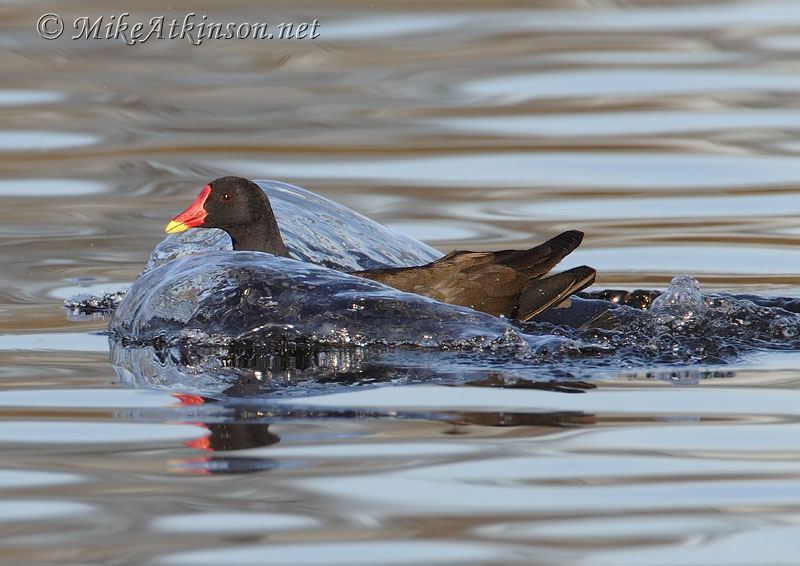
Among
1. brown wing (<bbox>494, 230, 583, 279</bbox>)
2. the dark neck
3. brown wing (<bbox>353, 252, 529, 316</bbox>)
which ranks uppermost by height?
the dark neck

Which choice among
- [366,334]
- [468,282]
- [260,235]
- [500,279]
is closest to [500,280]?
[500,279]

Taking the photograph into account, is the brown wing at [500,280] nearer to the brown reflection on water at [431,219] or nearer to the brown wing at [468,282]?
the brown wing at [468,282]

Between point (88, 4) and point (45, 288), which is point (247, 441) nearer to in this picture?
point (45, 288)

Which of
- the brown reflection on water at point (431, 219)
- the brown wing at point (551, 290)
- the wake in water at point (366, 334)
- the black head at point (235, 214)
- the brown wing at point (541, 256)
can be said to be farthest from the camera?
the black head at point (235, 214)

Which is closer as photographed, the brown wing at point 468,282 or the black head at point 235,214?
the brown wing at point 468,282

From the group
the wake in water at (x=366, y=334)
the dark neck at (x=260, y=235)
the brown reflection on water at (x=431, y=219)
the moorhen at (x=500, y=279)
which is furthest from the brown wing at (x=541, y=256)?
the dark neck at (x=260, y=235)

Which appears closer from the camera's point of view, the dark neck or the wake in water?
the wake in water

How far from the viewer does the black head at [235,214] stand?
8.05 meters

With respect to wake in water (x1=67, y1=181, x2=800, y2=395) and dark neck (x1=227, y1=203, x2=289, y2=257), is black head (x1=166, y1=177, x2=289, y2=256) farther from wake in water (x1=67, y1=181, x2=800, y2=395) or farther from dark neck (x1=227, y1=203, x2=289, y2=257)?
wake in water (x1=67, y1=181, x2=800, y2=395)

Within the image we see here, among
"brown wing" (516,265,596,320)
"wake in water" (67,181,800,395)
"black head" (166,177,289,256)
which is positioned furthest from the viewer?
"black head" (166,177,289,256)

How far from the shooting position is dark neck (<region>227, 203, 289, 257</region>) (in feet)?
26.6

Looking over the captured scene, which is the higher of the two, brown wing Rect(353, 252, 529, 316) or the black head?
the black head

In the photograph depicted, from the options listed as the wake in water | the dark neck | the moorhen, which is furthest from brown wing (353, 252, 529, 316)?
the dark neck

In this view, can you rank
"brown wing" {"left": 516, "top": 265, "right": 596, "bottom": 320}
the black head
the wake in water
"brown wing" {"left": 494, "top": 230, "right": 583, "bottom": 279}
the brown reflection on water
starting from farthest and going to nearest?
the black head → "brown wing" {"left": 494, "top": 230, "right": 583, "bottom": 279} → "brown wing" {"left": 516, "top": 265, "right": 596, "bottom": 320} → the wake in water → the brown reflection on water
